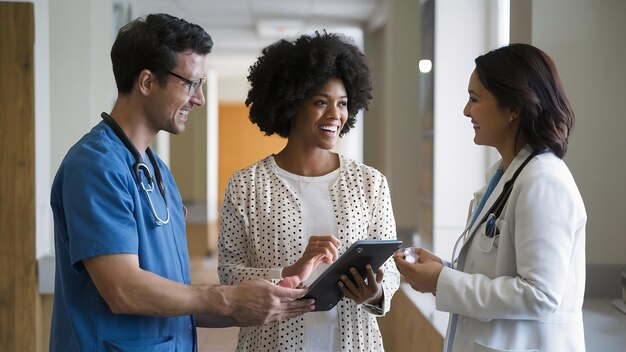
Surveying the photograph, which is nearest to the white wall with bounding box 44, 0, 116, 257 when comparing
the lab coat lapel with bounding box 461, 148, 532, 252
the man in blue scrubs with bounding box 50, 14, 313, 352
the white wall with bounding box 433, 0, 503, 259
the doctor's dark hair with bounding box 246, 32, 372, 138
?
the white wall with bounding box 433, 0, 503, 259

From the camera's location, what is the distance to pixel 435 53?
16.0 feet

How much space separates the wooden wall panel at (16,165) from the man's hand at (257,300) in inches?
103

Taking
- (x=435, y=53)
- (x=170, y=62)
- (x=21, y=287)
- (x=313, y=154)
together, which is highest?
(x=435, y=53)

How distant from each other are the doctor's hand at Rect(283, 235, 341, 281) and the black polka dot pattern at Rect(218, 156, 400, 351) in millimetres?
108

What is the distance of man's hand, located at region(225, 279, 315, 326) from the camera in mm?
1647

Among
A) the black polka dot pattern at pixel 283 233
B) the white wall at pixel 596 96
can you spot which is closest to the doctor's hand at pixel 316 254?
the black polka dot pattern at pixel 283 233

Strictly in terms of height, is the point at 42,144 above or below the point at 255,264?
above

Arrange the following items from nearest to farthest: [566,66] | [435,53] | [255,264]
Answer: [255,264], [566,66], [435,53]

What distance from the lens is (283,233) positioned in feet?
6.82

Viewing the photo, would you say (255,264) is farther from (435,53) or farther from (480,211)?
(435,53)

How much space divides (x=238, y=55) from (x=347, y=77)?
32.7 ft

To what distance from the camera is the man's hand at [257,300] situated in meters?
1.65

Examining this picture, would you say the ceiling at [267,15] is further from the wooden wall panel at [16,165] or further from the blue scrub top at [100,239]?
the blue scrub top at [100,239]

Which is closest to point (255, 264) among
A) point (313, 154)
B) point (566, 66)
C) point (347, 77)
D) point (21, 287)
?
point (313, 154)
